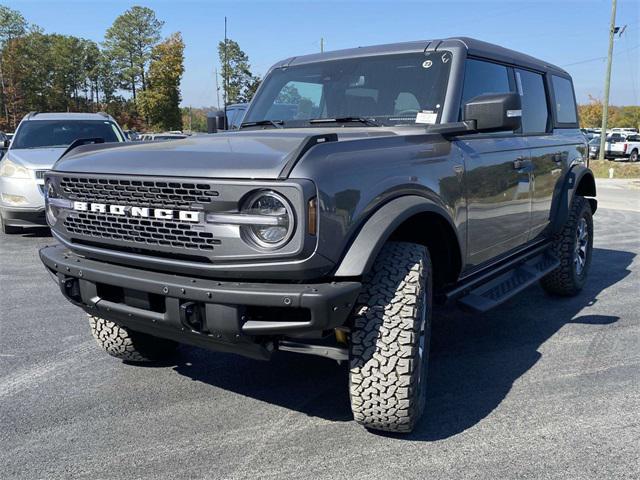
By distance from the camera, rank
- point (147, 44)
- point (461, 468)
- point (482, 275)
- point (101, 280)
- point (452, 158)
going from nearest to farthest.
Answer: point (461, 468)
point (101, 280)
point (452, 158)
point (482, 275)
point (147, 44)

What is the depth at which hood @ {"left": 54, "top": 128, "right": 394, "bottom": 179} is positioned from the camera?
244cm

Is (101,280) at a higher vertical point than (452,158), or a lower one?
lower

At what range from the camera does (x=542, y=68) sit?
5055mm

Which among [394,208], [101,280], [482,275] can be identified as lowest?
[482,275]

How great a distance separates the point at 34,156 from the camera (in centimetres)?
835

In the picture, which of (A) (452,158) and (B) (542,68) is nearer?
(A) (452,158)

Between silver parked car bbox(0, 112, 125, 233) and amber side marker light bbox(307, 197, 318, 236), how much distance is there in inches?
214

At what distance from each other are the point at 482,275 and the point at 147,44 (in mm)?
50344

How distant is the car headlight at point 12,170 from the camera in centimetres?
796

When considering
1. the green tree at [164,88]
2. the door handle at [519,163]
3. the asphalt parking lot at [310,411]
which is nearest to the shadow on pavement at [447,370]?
the asphalt parking lot at [310,411]

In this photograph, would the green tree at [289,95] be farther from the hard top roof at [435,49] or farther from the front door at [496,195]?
the front door at [496,195]

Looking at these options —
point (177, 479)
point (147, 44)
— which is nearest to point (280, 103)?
point (177, 479)

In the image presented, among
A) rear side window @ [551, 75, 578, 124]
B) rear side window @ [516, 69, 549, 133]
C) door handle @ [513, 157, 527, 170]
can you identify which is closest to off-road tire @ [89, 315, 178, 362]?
door handle @ [513, 157, 527, 170]

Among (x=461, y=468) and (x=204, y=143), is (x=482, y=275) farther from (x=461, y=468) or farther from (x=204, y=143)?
(x=204, y=143)
